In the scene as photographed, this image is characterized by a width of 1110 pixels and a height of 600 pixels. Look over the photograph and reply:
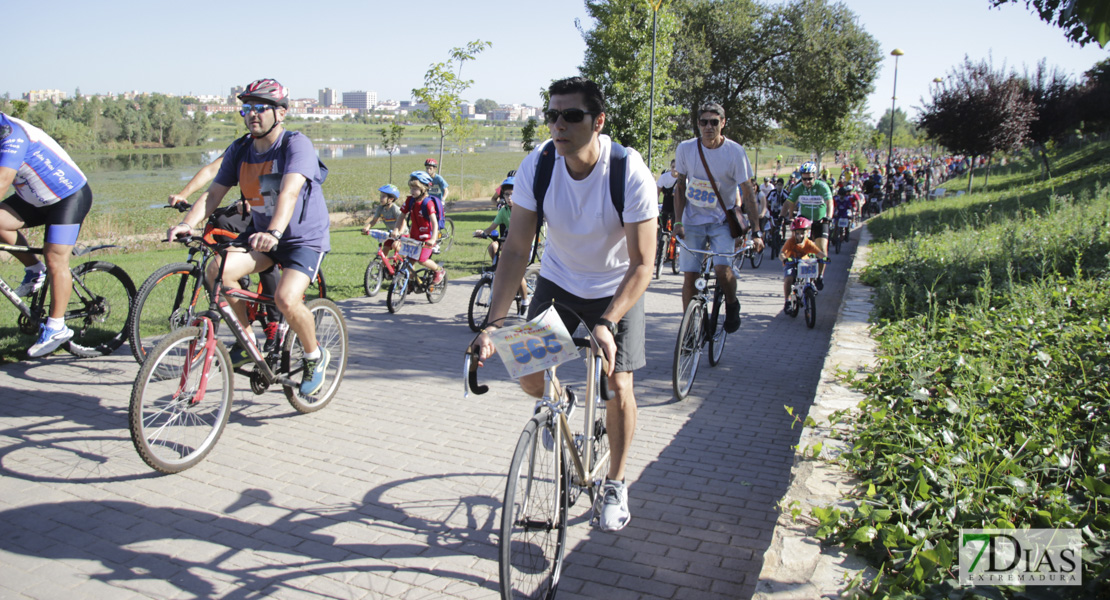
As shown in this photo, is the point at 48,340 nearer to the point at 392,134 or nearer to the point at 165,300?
the point at 165,300

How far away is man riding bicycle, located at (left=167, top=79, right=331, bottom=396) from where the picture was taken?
495cm

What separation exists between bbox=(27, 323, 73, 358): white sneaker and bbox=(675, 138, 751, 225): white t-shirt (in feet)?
17.5

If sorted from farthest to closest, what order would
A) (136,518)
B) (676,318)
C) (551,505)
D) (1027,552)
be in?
(676,318) → (136,518) → (551,505) → (1027,552)

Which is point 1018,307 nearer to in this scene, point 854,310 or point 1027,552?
point 854,310

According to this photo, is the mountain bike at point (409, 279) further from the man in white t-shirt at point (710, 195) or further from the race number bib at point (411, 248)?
the man in white t-shirt at point (710, 195)

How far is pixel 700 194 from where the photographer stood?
274 inches

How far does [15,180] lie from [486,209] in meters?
26.2

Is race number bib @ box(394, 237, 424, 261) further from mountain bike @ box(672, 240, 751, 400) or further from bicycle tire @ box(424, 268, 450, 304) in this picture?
mountain bike @ box(672, 240, 751, 400)

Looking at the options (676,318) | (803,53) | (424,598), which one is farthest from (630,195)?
(803,53)

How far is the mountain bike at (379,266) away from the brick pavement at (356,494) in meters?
3.46

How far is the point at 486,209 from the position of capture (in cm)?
3206

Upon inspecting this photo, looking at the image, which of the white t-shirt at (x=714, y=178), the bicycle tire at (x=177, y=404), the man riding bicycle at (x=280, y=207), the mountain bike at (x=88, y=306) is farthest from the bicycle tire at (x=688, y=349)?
the mountain bike at (x=88, y=306)

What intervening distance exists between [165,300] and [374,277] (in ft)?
16.5

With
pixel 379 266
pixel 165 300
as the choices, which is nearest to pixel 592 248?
pixel 165 300
